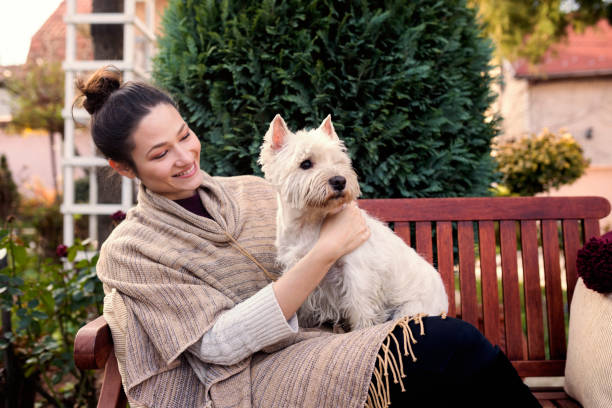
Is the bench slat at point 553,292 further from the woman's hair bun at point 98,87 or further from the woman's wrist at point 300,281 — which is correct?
the woman's hair bun at point 98,87

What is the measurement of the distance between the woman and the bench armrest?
8cm

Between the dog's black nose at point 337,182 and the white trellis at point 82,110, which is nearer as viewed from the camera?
the dog's black nose at point 337,182

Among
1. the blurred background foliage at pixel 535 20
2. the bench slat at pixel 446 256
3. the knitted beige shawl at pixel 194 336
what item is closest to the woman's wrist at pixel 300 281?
the knitted beige shawl at pixel 194 336

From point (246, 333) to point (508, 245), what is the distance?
65.0 inches

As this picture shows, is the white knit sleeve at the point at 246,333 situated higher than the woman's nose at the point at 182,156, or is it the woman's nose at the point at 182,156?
the woman's nose at the point at 182,156

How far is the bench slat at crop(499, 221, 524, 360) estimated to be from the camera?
2617 mm

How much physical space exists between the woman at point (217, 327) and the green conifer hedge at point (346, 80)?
809 millimetres

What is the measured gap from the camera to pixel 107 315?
6.14ft

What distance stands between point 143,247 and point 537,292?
207 cm

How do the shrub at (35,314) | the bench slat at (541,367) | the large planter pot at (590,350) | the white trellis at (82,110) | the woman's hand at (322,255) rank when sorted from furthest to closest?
1. the white trellis at (82,110)
2. the shrub at (35,314)
3. the bench slat at (541,367)
4. the large planter pot at (590,350)
5. the woman's hand at (322,255)

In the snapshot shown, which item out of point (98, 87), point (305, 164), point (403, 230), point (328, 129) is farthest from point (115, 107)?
point (403, 230)

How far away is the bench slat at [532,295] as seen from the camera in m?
2.60

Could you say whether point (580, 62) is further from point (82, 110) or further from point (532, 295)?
point (82, 110)

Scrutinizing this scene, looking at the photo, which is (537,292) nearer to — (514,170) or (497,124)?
(497,124)
